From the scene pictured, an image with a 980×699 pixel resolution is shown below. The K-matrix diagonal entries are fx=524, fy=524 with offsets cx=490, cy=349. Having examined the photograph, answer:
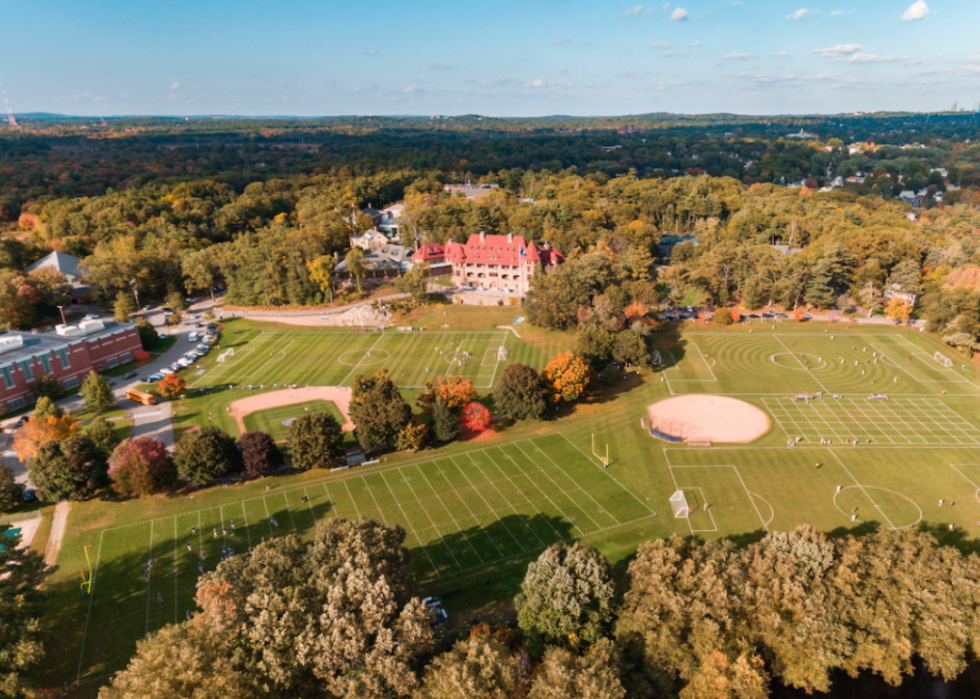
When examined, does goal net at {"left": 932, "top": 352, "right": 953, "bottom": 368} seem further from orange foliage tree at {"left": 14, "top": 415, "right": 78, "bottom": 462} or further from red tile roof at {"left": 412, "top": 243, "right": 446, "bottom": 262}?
orange foliage tree at {"left": 14, "top": 415, "right": 78, "bottom": 462}

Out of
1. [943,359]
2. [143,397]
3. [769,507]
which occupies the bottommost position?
[143,397]

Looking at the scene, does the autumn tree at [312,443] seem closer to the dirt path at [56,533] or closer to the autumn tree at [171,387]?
the dirt path at [56,533]

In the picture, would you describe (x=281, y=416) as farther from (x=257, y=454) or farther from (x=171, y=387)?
(x=171, y=387)

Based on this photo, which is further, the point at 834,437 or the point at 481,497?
the point at 834,437

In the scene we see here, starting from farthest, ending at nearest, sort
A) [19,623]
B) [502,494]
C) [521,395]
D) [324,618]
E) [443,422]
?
A: [521,395] < [443,422] < [502,494] < [19,623] < [324,618]

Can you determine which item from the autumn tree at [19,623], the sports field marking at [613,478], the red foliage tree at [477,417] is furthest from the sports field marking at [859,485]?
the autumn tree at [19,623]

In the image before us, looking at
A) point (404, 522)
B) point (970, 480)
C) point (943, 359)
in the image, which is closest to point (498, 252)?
point (404, 522)

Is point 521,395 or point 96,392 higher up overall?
point 521,395

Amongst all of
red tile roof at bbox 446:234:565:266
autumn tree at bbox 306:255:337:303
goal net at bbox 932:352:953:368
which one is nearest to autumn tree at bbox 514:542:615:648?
goal net at bbox 932:352:953:368
